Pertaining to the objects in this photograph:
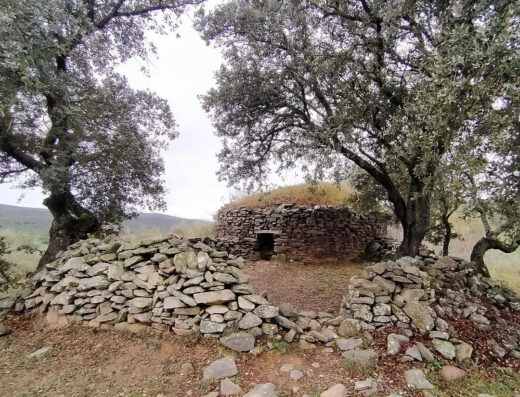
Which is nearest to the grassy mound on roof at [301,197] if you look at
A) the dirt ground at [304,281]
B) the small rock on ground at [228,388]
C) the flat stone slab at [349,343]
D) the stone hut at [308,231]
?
the stone hut at [308,231]

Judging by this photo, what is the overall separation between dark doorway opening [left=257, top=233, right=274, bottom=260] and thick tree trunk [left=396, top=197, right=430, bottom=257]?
5981mm

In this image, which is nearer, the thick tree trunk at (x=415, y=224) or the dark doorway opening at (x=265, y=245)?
the thick tree trunk at (x=415, y=224)

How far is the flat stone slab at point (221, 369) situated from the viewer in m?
3.43

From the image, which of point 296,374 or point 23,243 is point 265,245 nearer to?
point 23,243

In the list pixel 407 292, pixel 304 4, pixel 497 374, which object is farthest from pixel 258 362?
pixel 304 4

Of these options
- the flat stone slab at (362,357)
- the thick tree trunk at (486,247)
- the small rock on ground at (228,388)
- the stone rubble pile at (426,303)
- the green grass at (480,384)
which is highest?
the thick tree trunk at (486,247)

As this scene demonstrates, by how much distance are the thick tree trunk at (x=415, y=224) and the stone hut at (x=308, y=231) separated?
165 inches

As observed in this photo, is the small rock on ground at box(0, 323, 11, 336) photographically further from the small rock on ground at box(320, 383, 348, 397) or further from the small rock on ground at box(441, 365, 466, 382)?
the small rock on ground at box(441, 365, 466, 382)

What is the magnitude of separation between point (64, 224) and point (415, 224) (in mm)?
8569

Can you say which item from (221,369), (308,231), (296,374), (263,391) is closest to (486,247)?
(308,231)

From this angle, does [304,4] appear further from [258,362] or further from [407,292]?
[258,362]

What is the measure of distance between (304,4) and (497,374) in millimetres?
7418

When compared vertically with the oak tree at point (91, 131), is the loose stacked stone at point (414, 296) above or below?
below

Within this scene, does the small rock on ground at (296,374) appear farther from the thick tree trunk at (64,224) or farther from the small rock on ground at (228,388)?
the thick tree trunk at (64,224)
